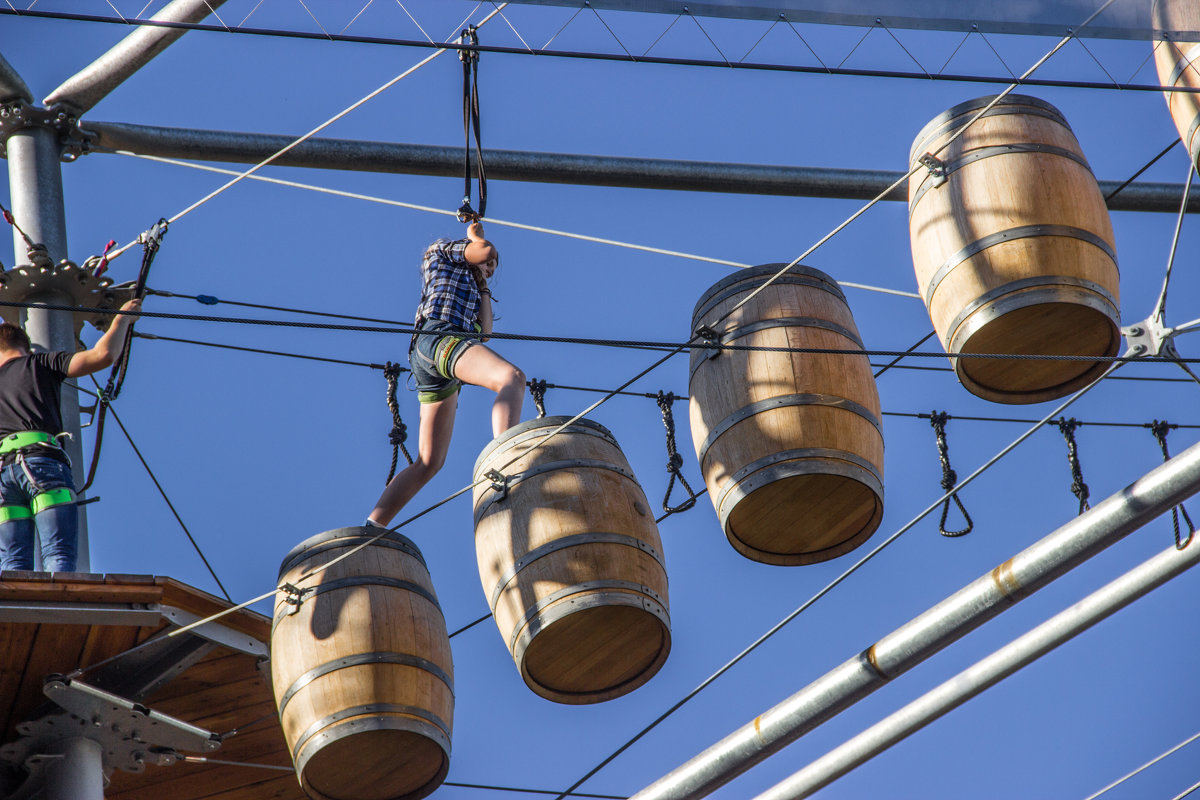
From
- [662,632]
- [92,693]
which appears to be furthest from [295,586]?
[662,632]

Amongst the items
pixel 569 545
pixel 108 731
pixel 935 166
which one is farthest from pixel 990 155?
pixel 108 731

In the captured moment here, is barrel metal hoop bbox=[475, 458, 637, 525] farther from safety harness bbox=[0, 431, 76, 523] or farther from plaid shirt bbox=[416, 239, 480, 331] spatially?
safety harness bbox=[0, 431, 76, 523]

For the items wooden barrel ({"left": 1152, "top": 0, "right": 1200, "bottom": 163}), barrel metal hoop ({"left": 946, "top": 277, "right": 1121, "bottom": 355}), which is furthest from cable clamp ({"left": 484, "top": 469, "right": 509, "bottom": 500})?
wooden barrel ({"left": 1152, "top": 0, "right": 1200, "bottom": 163})

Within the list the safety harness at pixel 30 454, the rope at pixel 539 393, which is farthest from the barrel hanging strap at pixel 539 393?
the safety harness at pixel 30 454

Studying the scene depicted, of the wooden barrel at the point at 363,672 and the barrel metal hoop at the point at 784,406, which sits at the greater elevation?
the barrel metal hoop at the point at 784,406

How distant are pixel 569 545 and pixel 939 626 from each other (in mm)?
1665

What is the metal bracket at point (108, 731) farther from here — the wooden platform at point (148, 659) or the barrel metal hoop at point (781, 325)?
the barrel metal hoop at point (781, 325)

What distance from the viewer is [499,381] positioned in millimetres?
8719

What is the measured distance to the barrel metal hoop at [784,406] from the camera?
27.0 feet

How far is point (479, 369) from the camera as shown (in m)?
8.80

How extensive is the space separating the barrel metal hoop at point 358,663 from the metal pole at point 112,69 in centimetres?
467

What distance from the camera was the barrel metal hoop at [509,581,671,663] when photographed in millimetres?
7848

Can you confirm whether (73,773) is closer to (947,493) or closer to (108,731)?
(108,731)

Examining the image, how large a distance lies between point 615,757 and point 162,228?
3654mm
